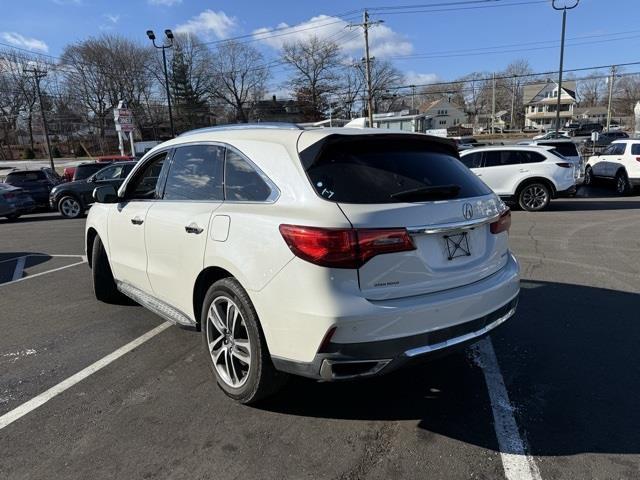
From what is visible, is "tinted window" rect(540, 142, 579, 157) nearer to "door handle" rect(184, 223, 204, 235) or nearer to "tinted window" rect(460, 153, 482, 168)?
"tinted window" rect(460, 153, 482, 168)

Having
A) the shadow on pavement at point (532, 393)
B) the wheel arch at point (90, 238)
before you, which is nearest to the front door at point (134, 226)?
the wheel arch at point (90, 238)

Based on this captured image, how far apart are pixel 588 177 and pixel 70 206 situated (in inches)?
719

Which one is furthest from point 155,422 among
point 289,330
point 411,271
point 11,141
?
point 11,141

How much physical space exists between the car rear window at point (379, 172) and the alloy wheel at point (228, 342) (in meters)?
1.00

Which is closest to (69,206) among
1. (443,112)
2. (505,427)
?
(505,427)

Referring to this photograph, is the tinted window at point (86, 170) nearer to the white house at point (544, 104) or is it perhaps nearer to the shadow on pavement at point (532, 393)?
the shadow on pavement at point (532, 393)

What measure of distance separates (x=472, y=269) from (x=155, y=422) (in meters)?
2.20

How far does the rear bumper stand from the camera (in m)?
2.56

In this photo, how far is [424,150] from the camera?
332 cm

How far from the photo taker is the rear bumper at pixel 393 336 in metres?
2.56

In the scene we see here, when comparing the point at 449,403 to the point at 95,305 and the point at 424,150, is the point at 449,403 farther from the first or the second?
the point at 95,305

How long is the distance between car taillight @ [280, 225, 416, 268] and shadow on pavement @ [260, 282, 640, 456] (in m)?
1.16

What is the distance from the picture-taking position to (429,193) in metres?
2.88

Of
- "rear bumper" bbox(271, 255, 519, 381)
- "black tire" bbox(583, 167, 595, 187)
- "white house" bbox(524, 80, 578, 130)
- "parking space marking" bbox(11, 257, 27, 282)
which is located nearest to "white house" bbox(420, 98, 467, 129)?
"white house" bbox(524, 80, 578, 130)
